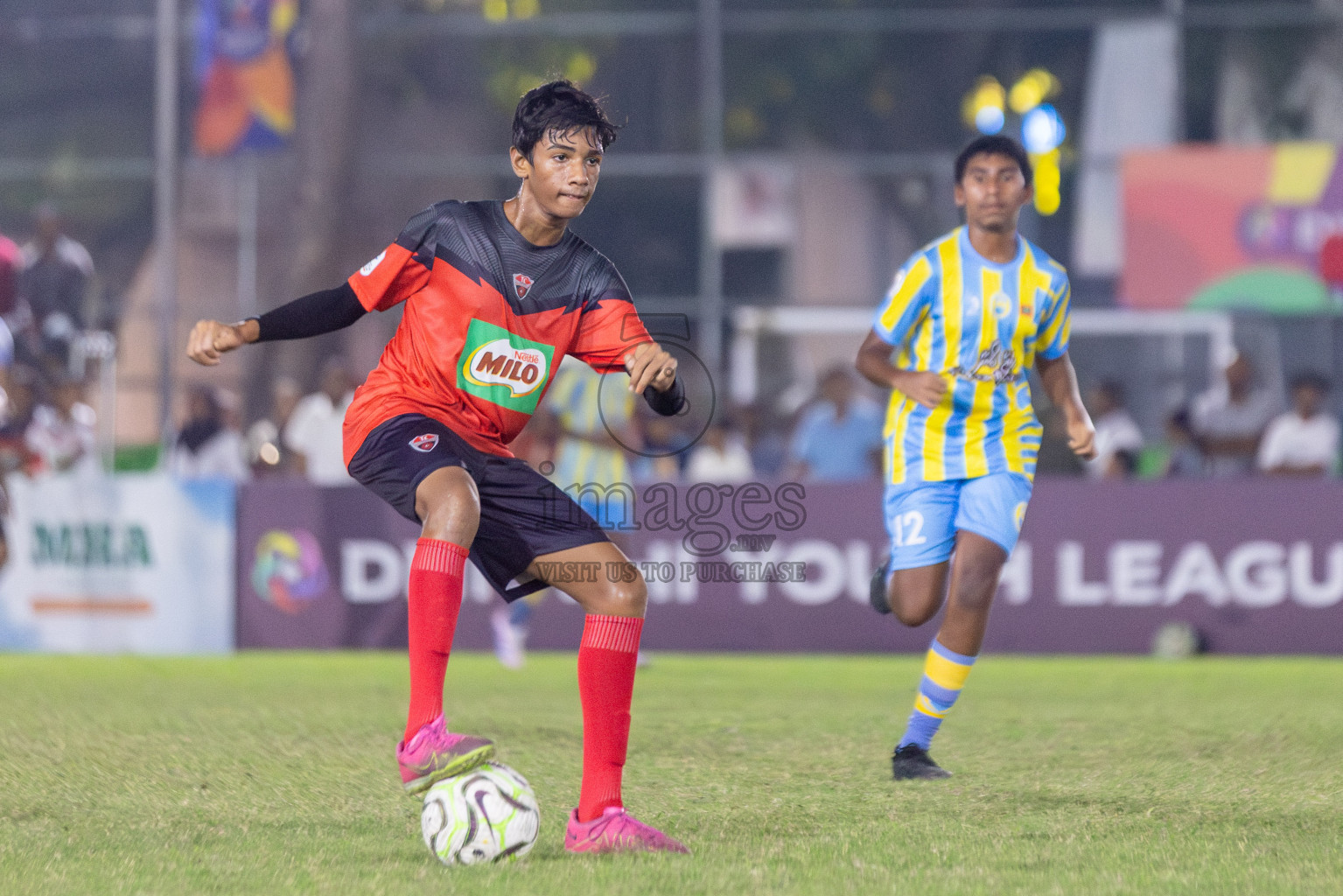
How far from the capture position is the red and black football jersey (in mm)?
5102

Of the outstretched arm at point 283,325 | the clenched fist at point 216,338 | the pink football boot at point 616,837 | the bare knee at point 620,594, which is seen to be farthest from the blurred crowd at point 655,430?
the pink football boot at point 616,837

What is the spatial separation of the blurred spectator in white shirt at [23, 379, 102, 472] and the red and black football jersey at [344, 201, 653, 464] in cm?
915

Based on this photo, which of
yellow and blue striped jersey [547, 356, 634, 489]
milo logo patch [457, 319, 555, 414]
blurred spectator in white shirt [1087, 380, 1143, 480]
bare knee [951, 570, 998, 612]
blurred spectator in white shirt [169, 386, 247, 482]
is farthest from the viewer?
blurred spectator in white shirt [169, 386, 247, 482]

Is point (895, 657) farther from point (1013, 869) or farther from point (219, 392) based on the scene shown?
point (1013, 869)

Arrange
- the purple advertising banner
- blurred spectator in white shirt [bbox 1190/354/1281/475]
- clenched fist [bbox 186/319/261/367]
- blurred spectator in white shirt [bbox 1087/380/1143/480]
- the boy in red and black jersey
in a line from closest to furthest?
the boy in red and black jersey → clenched fist [bbox 186/319/261/367] → the purple advertising banner → blurred spectator in white shirt [bbox 1087/380/1143/480] → blurred spectator in white shirt [bbox 1190/354/1281/475]

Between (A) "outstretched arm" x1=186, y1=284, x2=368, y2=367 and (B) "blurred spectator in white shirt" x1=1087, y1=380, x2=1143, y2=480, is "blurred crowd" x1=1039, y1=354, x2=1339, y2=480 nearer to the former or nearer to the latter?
(B) "blurred spectator in white shirt" x1=1087, y1=380, x2=1143, y2=480

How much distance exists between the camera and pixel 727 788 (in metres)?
5.91

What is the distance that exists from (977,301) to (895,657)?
600 centimetres

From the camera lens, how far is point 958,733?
7.72 meters

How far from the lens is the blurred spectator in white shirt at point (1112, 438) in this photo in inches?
519

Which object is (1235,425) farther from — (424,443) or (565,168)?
(424,443)

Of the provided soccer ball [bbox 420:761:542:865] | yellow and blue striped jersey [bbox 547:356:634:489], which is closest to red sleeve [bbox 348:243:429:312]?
soccer ball [bbox 420:761:542:865]

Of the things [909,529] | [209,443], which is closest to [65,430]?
[209,443]

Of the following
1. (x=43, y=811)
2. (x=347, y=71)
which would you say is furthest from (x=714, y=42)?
(x=43, y=811)
